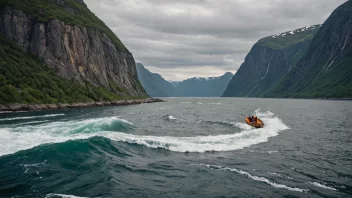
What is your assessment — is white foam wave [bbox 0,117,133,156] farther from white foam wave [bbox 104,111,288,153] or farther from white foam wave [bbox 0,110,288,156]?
white foam wave [bbox 104,111,288,153]

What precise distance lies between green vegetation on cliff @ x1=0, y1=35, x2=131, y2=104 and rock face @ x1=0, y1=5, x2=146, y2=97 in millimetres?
6047

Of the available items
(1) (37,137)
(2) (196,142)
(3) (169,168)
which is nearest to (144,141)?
(2) (196,142)

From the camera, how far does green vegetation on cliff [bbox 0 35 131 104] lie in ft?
272

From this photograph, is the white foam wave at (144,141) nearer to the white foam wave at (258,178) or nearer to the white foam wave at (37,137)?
the white foam wave at (37,137)

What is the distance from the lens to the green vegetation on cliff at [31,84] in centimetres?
8281

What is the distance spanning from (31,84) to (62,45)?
4039cm

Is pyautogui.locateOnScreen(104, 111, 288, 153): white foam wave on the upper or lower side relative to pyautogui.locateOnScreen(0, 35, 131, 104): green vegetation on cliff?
lower

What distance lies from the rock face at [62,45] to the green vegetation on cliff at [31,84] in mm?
6047

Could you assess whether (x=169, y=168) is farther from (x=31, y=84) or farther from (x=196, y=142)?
(x=31, y=84)

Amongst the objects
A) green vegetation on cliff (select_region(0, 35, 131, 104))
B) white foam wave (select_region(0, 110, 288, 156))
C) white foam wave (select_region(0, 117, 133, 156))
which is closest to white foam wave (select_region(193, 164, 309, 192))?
white foam wave (select_region(0, 110, 288, 156))

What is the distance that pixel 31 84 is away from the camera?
9319 centimetres

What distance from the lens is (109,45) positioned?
172500 millimetres

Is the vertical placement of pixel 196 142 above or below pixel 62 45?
below

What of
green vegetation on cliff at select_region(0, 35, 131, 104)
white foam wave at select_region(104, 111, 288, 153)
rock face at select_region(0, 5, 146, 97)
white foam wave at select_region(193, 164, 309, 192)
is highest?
rock face at select_region(0, 5, 146, 97)
